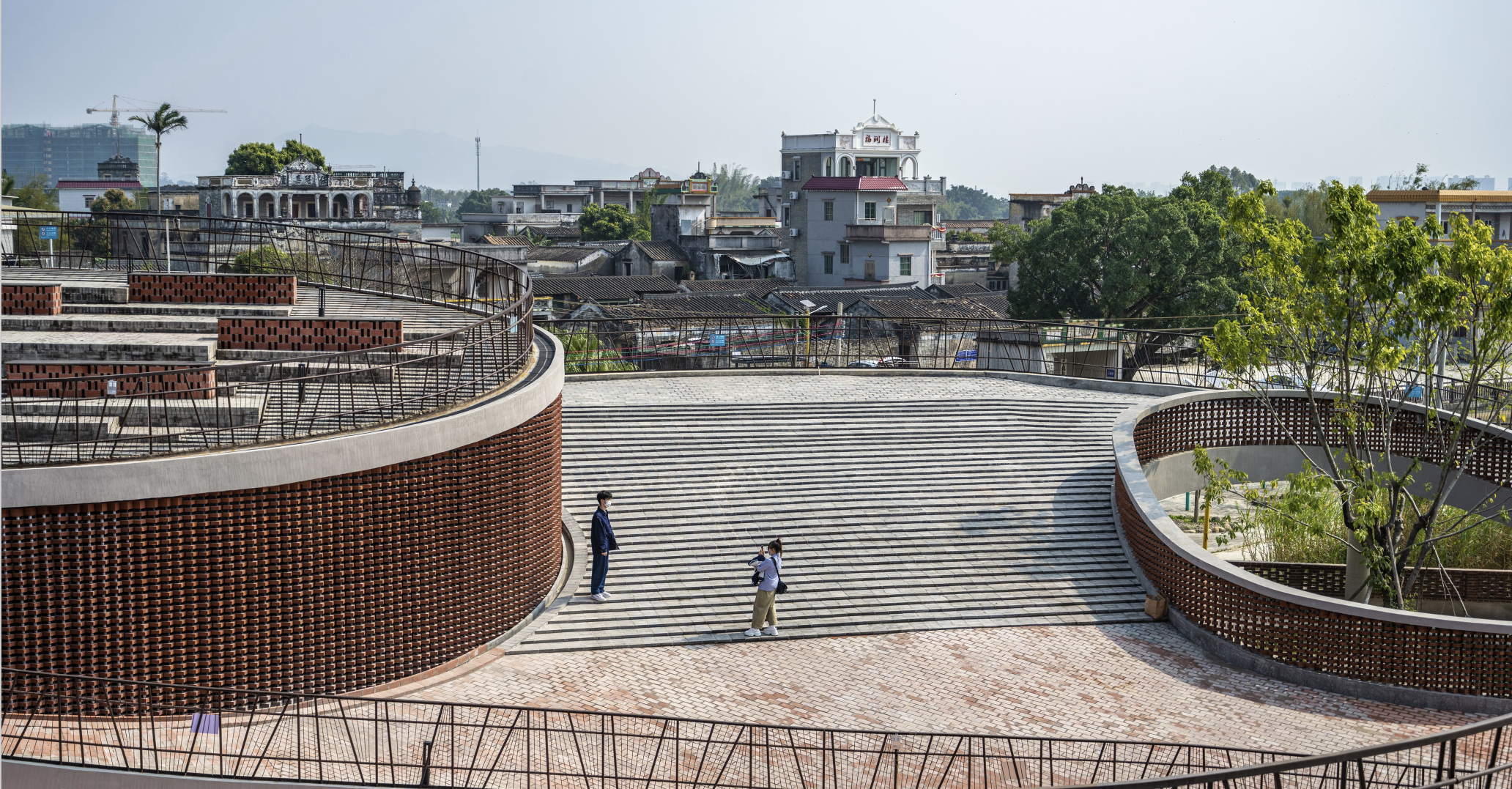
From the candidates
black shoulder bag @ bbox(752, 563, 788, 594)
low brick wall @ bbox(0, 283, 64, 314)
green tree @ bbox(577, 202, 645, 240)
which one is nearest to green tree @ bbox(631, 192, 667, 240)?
green tree @ bbox(577, 202, 645, 240)

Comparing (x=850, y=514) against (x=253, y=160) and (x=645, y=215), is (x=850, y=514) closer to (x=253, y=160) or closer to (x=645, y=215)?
(x=253, y=160)

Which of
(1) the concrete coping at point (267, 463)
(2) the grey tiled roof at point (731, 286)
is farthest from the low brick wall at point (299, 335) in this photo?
(2) the grey tiled roof at point (731, 286)

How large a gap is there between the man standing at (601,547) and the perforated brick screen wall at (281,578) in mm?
1235

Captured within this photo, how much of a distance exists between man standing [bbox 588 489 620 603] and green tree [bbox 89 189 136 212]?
79.1 metres

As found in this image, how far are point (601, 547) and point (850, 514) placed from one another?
421 cm

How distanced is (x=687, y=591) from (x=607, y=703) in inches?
129

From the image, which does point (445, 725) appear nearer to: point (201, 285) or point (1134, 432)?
point (201, 285)

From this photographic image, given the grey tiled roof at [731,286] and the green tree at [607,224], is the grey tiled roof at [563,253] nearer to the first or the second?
the grey tiled roof at [731,286]

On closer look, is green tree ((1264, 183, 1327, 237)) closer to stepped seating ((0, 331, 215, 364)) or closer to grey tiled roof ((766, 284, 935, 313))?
grey tiled roof ((766, 284, 935, 313))

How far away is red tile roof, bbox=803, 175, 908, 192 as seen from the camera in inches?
2854

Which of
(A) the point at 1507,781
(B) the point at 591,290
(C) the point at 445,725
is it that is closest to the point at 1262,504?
(A) the point at 1507,781

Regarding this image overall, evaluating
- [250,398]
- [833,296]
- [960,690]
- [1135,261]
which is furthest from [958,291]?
[250,398]

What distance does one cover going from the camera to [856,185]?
72312 mm

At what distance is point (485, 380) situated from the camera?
A: 51.1 ft
